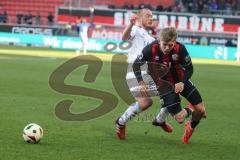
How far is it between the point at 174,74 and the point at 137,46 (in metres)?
2.20

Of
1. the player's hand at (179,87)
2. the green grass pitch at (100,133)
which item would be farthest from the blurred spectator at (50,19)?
the player's hand at (179,87)

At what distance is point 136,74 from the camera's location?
1012 centimetres

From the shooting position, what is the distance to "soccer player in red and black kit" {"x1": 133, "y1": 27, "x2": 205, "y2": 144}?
9.59 m

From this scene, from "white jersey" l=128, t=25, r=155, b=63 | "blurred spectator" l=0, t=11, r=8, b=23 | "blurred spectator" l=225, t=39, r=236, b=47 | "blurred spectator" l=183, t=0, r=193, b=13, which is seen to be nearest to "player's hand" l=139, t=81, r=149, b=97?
"white jersey" l=128, t=25, r=155, b=63

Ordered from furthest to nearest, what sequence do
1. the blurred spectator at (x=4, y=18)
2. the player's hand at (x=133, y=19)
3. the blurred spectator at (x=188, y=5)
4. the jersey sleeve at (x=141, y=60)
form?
the blurred spectator at (x=4, y=18)
the blurred spectator at (x=188, y=5)
the player's hand at (x=133, y=19)
the jersey sleeve at (x=141, y=60)

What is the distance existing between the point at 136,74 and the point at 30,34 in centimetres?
4193

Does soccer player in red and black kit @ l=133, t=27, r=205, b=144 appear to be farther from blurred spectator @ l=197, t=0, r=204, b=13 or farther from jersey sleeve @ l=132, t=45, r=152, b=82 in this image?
blurred spectator @ l=197, t=0, r=204, b=13

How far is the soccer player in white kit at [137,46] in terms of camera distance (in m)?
10.1

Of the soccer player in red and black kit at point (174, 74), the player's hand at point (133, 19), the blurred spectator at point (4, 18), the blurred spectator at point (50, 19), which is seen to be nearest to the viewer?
the soccer player in red and black kit at point (174, 74)

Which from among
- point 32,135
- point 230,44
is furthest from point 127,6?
point 32,135

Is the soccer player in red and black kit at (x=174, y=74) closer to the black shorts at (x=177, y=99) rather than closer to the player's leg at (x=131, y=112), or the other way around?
the black shorts at (x=177, y=99)

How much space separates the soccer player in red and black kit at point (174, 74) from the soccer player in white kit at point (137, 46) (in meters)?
0.43

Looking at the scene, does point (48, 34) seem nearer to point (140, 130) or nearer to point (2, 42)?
point (2, 42)

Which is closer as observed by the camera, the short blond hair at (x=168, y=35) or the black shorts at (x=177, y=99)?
the short blond hair at (x=168, y=35)
